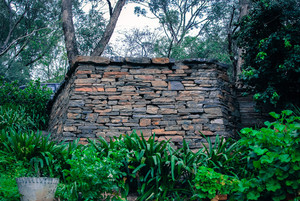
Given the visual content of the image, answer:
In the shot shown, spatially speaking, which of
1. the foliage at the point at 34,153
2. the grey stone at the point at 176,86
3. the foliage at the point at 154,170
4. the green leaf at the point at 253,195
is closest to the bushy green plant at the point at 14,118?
the foliage at the point at 34,153

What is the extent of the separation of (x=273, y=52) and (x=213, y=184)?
3.04 m

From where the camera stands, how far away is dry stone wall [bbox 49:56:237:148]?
5672 millimetres

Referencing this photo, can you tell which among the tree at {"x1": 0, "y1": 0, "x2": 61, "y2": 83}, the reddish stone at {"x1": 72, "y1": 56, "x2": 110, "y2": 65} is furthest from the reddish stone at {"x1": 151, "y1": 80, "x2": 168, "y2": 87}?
the tree at {"x1": 0, "y1": 0, "x2": 61, "y2": 83}

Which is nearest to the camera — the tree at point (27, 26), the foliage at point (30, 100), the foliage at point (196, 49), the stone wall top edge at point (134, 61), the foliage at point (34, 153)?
the foliage at point (34, 153)

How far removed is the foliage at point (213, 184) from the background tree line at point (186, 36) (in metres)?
2.35

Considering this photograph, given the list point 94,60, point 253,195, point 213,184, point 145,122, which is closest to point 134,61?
point 94,60

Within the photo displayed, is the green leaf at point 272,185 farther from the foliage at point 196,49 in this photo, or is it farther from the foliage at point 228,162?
the foliage at point 196,49

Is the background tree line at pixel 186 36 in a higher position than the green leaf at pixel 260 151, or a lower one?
higher

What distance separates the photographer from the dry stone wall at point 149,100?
5672 mm

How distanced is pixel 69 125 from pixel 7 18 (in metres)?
10.2

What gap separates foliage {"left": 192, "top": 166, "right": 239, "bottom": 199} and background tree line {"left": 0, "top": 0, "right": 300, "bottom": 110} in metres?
2.35

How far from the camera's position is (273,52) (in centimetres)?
578

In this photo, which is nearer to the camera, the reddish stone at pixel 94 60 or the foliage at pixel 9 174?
the foliage at pixel 9 174

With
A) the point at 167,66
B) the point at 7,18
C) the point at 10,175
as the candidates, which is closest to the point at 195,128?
the point at 167,66
